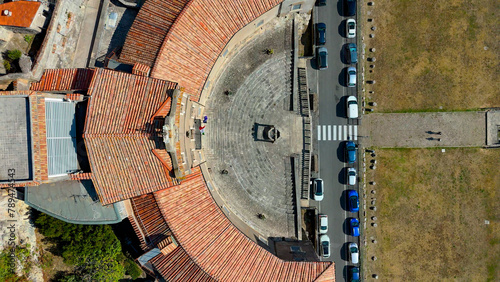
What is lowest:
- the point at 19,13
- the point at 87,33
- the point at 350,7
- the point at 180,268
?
the point at 180,268

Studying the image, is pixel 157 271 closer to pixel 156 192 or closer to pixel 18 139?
pixel 156 192

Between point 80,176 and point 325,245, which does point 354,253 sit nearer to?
point 325,245

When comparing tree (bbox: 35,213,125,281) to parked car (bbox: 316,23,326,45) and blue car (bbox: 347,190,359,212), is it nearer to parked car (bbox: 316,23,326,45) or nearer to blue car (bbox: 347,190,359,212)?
blue car (bbox: 347,190,359,212)

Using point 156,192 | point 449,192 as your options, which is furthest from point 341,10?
point 156,192

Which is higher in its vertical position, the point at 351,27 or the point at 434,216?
the point at 351,27

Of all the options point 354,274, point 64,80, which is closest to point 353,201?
point 354,274

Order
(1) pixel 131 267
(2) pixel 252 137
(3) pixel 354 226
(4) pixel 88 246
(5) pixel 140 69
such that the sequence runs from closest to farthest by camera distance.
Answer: (5) pixel 140 69, (4) pixel 88 246, (1) pixel 131 267, (2) pixel 252 137, (3) pixel 354 226

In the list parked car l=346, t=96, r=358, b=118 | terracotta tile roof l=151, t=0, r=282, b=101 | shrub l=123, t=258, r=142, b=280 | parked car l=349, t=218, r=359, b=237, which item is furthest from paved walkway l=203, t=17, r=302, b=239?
shrub l=123, t=258, r=142, b=280

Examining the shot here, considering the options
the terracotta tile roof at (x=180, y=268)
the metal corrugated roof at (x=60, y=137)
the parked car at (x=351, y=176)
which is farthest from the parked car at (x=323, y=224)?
the metal corrugated roof at (x=60, y=137)

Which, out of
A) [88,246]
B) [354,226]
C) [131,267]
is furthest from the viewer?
[354,226]
